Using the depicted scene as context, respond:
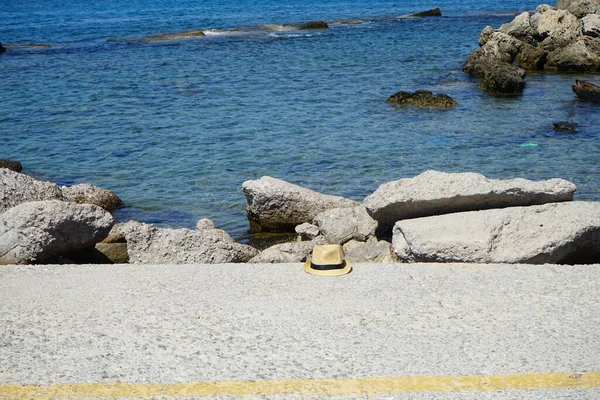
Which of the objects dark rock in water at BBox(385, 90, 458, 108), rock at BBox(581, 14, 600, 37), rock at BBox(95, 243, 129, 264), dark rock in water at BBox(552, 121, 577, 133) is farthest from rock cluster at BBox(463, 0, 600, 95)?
rock at BBox(95, 243, 129, 264)

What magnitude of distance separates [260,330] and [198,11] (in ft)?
174

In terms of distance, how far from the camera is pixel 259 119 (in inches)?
663

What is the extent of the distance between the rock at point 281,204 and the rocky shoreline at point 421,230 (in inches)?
59.5

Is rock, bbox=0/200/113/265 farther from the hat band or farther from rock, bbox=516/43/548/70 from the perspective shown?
rock, bbox=516/43/548/70

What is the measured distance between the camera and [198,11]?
54812mm

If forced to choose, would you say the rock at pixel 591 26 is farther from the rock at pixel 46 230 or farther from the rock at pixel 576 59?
the rock at pixel 46 230

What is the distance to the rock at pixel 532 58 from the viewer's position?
24703 mm

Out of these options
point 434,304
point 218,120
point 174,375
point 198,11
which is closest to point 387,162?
point 218,120

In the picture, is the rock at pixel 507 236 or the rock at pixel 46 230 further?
the rock at pixel 46 230

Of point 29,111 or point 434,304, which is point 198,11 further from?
point 434,304

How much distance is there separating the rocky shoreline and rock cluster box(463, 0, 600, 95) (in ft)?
49.2

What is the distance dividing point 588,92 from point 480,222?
13931mm

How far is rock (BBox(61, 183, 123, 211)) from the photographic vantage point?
10.7 meters

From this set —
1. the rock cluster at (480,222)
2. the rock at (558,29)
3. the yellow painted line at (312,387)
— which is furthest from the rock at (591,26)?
the yellow painted line at (312,387)
